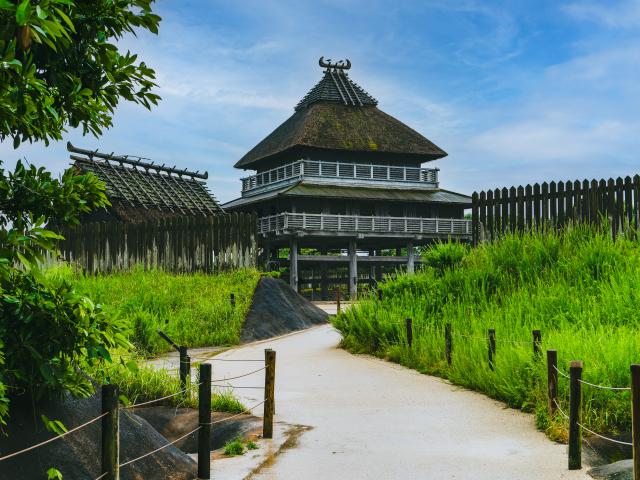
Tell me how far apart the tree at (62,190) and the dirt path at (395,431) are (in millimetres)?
2408

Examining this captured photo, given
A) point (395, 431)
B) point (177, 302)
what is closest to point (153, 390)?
point (395, 431)

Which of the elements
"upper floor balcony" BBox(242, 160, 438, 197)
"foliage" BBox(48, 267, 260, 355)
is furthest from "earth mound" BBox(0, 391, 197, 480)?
"upper floor balcony" BBox(242, 160, 438, 197)

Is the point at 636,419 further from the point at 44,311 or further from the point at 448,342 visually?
the point at 448,342

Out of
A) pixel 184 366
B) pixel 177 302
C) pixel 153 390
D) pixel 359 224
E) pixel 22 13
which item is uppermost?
pixel 359 224

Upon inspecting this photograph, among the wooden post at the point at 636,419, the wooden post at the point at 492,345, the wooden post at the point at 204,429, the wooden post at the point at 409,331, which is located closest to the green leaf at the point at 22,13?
the wooden post at the point at 204,429

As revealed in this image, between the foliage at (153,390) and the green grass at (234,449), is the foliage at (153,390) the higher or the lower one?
the higher one

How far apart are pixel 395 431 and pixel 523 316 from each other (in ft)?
17.9

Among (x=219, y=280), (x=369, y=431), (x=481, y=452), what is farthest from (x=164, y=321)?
(x=481, y=452)

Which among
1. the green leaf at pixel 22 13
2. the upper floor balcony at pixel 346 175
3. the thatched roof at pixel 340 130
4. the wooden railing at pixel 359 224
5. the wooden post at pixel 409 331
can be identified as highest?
the thatched roof at pixel 340 130

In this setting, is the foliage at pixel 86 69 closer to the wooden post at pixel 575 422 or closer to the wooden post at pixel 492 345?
the wooden post at pixel 575 422

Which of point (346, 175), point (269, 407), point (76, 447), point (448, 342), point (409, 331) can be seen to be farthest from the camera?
point (346, 175)

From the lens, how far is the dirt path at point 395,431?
21.4 ft

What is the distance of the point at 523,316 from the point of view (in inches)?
497

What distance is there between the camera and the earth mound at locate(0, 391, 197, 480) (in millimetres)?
5371
